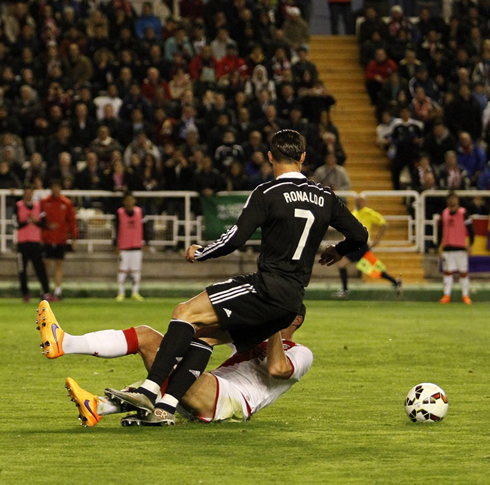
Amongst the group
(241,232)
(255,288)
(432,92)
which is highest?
(241,232)

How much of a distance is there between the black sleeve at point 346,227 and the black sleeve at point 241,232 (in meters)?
0.60

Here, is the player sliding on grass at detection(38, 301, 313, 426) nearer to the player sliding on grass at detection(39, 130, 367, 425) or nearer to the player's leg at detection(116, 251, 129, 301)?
the player sliding on grass at detection(39, 130, 367, 425)

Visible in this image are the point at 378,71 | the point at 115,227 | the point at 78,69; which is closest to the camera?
the point at 115,227

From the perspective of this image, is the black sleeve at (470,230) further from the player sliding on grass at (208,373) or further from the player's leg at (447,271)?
the player sliding on grass at (208,373)

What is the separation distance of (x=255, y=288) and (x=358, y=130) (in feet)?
68.7

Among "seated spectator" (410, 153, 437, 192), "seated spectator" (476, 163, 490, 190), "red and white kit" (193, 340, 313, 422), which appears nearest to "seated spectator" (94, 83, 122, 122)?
"seated spectator" (410, 153, 437, 192)

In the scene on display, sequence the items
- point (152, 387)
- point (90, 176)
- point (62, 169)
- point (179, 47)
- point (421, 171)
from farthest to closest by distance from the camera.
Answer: point (179, 47), point (421, 171), point (62, 169), point (90, 176), point (152, 387)

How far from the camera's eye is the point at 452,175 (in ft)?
80.6

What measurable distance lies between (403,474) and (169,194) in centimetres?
1756

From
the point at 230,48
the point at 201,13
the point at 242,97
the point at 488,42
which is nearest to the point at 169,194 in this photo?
the point at 242,97

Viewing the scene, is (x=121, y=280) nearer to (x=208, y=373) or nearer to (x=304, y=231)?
(x=208, y=373)

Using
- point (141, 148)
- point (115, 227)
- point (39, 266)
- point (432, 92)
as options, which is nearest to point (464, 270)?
point (432, 92)

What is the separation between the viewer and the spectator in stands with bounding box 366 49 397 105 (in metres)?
28.4

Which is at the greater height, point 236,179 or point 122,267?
point 236,179
